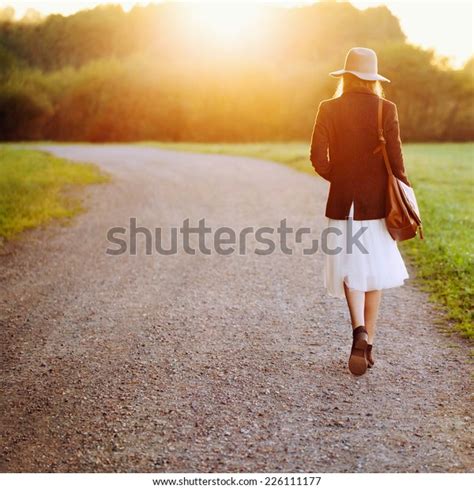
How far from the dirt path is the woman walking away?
53 cm

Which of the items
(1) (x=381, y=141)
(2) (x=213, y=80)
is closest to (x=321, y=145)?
(1) (x=381, y=141)

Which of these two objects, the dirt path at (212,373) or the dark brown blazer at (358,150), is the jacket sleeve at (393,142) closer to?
the dark brown blazer at (358,150)

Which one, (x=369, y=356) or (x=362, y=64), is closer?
(x=362, y=64)

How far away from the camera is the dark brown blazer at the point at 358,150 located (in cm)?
433

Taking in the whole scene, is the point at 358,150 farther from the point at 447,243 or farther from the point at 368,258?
the point at 447,243

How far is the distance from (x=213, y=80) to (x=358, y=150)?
35.5 meters

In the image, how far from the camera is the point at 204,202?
42.1ft

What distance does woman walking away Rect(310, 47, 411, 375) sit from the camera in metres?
4.34

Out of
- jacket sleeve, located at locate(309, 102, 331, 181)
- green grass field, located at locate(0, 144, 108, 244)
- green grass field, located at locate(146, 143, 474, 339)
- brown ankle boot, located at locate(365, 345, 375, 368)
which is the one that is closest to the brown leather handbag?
jacket sleeve, located at locate(309, 102, 331, 181)

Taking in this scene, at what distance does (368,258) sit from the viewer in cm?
440

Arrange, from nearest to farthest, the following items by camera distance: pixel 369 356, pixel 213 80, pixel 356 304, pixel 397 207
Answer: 1. pixel 397 207
2. pixel 356 304
3. pixel 369 356
4. pixel 213 80

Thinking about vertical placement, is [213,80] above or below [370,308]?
above

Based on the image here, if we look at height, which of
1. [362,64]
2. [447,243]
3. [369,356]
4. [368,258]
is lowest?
[447,243]
